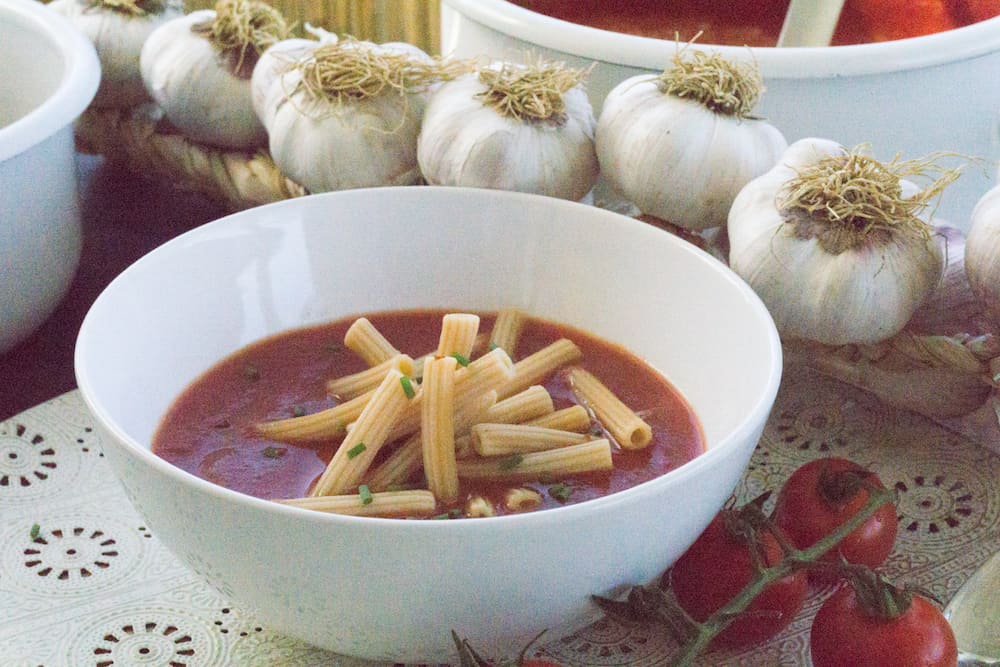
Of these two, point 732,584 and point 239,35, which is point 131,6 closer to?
point 239,35

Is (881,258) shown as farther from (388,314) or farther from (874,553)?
(388,314)

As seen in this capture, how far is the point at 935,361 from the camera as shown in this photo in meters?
0.80

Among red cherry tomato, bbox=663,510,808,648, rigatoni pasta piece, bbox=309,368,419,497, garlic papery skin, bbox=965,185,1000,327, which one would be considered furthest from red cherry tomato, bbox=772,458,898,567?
rigatoni pasta piece, bbox=309,368,419,497

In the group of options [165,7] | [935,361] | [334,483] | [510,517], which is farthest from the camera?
[165,7]

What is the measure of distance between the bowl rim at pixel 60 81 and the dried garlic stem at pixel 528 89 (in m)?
0.35

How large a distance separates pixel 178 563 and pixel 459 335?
0.74ft

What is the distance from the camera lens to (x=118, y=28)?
1165 mm

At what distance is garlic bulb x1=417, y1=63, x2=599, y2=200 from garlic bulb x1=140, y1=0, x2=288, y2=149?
10.4 inches

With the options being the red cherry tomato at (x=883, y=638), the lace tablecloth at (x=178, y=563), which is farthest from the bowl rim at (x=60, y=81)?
the red cherry tomato at (x=883, y=638)

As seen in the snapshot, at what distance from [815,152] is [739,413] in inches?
8.4

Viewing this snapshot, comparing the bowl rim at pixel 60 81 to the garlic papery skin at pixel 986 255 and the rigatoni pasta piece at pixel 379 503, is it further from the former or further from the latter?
the garlic papery skin at pixel 986 255

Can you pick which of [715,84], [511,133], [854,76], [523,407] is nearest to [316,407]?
[523,407]

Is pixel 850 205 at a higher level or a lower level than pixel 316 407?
higher

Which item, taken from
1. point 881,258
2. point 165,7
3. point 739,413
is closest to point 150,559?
point 739,413
